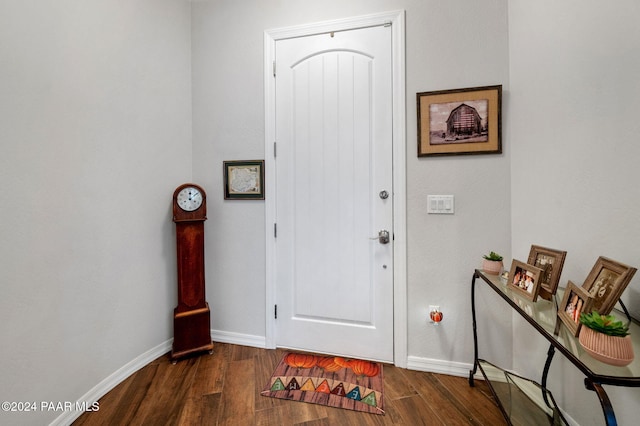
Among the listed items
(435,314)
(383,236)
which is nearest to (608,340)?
Result: (435,314)

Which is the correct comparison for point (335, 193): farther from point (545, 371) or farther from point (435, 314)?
point (545, 371)

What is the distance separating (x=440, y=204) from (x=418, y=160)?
33 cm

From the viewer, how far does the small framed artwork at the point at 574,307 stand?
88cm

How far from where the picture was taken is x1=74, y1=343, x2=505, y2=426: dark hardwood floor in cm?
149

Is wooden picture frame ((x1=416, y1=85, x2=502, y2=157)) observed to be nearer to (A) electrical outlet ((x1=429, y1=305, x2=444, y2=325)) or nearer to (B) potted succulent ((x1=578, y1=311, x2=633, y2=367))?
(A) electrical outlet ((x1=429, y1=305, x2=444, y2=325))

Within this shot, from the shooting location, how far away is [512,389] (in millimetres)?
1558

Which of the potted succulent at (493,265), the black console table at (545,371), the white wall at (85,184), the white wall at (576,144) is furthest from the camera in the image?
the potted succulent at (493,265)

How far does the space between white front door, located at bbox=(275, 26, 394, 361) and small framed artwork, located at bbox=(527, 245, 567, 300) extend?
33.3 inches

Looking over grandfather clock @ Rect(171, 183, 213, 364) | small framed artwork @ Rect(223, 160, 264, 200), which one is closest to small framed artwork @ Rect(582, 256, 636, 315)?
small framed artwork @ Rect(223, 160, 264, 200)

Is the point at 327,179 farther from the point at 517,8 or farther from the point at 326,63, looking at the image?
the point at 517,8

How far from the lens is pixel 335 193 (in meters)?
2.04

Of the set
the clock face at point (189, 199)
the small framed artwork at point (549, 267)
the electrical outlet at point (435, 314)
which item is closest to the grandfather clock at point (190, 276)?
the clock face at point (189, 199)

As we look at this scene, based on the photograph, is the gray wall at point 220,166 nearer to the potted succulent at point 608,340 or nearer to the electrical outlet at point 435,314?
the electrical outlet at point 435,314

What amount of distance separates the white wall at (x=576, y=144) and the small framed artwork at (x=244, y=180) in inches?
69.0
